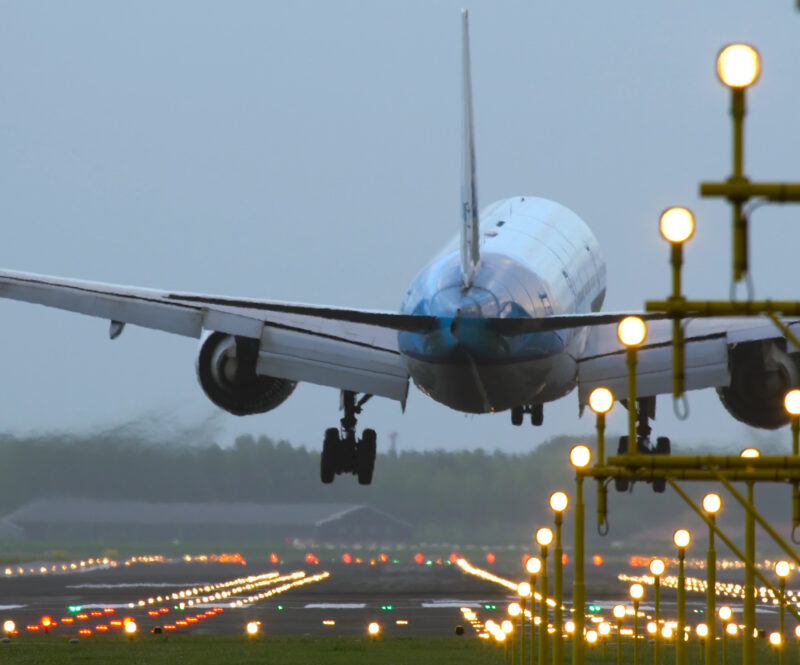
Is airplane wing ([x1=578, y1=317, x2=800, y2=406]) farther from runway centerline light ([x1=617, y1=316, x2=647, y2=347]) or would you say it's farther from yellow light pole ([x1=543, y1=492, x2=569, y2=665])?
runway centerline light ([x1=617, y1=316, x2=647, y2=347])

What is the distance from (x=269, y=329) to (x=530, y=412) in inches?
245

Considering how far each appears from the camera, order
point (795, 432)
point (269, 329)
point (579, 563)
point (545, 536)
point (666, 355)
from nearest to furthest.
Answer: point (795, 432)
point (579, 563)
point (545, 536)
point (666, 355)
point (269, 329)

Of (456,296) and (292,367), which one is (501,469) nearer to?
(292,367)

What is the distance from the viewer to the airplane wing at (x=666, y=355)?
3381 cm

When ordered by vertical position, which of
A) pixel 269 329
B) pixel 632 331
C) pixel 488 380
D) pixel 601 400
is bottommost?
pixel 601 400

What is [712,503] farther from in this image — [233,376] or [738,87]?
[233,376]

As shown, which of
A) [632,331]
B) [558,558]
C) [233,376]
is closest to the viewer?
A: [632,331]

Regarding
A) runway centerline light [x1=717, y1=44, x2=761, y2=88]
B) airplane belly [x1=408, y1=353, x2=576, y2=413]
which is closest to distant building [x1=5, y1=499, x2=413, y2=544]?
airplane belly [x1=408, y1=353, x2=576, y2=413]

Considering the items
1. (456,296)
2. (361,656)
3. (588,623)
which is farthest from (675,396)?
(588,623)

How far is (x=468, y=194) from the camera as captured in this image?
3112cm

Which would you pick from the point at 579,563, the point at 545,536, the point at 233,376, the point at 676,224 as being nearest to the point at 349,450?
the point at 233,376

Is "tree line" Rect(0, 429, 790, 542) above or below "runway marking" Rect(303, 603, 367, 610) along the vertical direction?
above

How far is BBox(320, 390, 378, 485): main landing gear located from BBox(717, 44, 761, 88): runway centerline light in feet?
96.2

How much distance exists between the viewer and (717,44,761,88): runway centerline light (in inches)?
382
